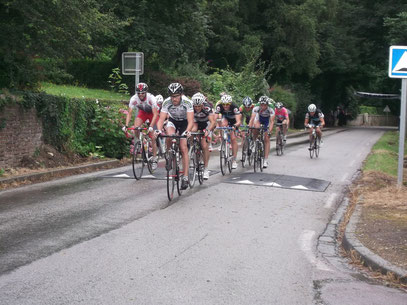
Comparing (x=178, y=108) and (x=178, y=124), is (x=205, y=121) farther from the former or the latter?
(x=178, y=108)

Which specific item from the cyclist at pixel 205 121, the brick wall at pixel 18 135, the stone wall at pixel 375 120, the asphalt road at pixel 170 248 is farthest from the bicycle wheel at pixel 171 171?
the stone wall at pixel 375 120

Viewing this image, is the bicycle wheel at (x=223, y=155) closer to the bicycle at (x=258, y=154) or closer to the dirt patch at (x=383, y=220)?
the bicycle at (x=258, y=154)

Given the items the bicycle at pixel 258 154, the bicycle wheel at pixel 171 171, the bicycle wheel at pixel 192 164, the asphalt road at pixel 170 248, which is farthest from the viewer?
the bicycle at pixel 258 154

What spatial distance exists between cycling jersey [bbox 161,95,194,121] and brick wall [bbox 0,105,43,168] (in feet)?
12.8

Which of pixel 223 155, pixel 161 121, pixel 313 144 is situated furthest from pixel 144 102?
pixel 313 144

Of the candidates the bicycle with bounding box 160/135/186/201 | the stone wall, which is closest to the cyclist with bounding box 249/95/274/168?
the bicycle with bounding box 160/135/186/201

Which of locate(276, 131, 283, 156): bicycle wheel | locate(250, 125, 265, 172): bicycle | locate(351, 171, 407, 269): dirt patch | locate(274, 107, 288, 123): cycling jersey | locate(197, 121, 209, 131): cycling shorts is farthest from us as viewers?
locate(274, 107, 288, 123): cycling jersey

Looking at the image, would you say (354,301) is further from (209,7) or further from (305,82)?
(305,82)

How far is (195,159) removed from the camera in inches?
441

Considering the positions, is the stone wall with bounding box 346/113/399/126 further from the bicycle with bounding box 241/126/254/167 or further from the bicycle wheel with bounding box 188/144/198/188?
the bicycle wheel with bounding box 188/144/198/188

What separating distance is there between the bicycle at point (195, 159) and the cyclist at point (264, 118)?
153 inches

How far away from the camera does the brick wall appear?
39.1 ft

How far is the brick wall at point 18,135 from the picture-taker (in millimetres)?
11922

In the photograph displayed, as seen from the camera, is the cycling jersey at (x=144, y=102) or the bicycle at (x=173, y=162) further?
the cycling jersey at (x=144, y=102)
